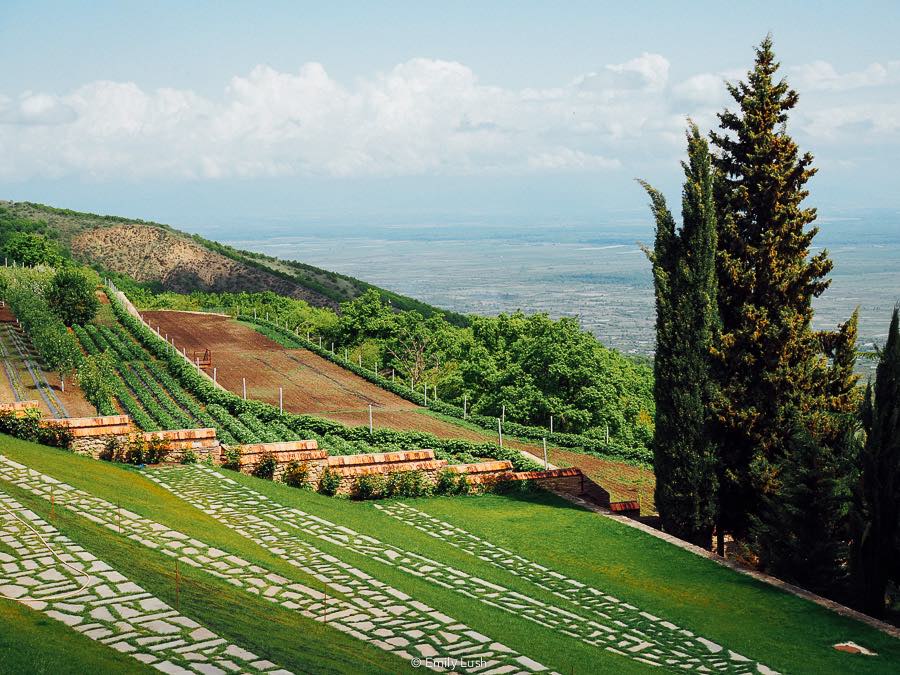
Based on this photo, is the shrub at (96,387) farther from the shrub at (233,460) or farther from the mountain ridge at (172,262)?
the mountain ridge at (172,262)

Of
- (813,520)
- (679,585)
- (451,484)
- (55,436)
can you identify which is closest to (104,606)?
(679,585)

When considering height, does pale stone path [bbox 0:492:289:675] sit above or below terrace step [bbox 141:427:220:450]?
above

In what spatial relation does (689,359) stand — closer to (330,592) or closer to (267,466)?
(267,466)

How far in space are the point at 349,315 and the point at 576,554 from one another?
46372 mm

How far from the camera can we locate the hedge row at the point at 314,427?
25.1m

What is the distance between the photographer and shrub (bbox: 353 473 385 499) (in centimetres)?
1778

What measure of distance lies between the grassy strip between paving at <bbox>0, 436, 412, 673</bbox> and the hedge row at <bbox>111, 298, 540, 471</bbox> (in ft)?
34.5

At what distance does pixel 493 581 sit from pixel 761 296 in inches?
347

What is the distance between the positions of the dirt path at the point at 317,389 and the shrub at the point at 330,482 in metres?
10.4

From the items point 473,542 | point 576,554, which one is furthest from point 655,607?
point 473,542

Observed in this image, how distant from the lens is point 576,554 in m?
14.3

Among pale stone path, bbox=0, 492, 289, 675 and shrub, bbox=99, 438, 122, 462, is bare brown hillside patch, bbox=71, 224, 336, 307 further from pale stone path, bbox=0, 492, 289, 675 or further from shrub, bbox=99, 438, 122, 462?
pale stone path, bbox=0, 492, 289, 675

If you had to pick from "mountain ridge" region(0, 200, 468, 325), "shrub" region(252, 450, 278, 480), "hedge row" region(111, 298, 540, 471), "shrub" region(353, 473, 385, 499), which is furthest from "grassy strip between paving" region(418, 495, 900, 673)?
"mountain ridge" region(0, 200, 468, 325)

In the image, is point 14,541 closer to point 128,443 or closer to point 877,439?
point 128,443
